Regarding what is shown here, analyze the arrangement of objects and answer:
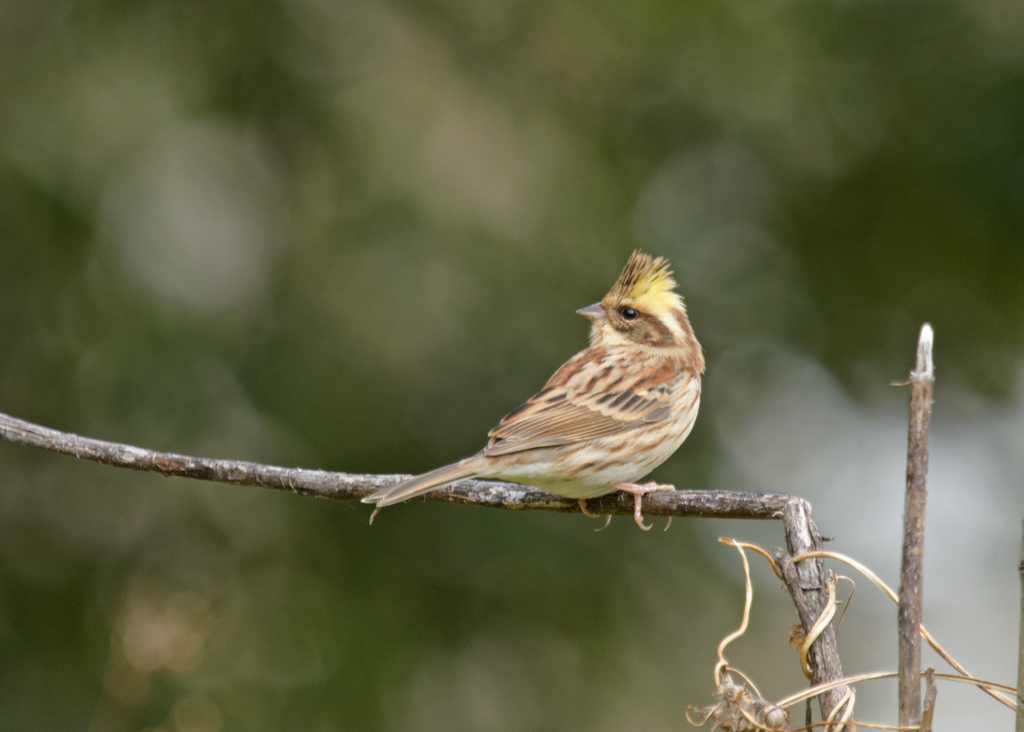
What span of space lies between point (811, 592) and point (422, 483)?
1379 millimetres

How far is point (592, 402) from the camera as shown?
416cm

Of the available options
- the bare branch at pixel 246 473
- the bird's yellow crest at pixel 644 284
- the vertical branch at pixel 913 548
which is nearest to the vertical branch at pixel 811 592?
the bare branch at pixel 246 473

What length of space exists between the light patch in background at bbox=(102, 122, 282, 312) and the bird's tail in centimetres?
275

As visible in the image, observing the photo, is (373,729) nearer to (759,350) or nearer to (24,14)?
(759,350)

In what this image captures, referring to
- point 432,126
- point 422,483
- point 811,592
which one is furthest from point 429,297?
point 811,592

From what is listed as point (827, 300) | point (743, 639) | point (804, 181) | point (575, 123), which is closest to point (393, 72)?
point (575, 123)

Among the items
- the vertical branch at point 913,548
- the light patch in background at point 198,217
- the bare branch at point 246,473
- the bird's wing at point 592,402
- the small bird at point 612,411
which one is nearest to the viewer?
the vertical branch at point 913,548

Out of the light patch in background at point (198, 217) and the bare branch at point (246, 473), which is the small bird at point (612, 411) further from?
the light patch in background at point (198, 217)

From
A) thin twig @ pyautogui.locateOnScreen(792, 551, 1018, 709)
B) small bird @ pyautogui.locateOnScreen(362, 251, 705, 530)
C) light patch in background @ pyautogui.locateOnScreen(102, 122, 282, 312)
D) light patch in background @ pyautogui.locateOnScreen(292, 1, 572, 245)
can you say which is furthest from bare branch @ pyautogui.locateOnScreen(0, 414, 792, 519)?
light patch in background @ pyautogui.locateOnScreen(292, 1, 572, 245)

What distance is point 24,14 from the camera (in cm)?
545

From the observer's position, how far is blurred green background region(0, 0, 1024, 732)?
16.9ft

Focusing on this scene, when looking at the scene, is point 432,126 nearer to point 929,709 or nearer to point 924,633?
point 924,633

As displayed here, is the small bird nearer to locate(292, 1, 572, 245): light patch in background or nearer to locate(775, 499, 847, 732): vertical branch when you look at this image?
locate(775, 499, 847, 732): vertical branch

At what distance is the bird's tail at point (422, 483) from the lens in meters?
2.82
